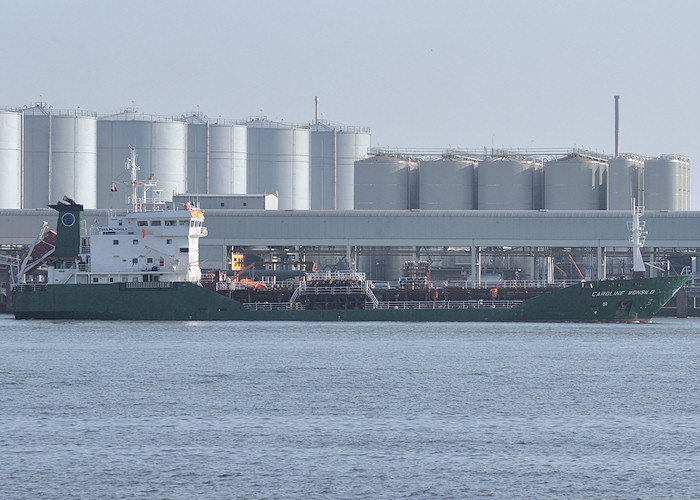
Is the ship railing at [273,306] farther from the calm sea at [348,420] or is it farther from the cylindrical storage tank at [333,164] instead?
the cylindrical storage tank at [333,164]

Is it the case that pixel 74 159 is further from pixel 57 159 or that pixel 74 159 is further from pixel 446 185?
pixel 446 185

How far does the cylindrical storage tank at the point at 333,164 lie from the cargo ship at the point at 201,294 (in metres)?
38.8

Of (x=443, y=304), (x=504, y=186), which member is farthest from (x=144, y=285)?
(x=504, y=186)

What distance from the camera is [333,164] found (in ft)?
343

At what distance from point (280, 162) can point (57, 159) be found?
18322 mm

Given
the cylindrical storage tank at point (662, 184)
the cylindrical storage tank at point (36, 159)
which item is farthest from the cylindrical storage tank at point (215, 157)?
the cylindrical storage tank at point (662, 184)

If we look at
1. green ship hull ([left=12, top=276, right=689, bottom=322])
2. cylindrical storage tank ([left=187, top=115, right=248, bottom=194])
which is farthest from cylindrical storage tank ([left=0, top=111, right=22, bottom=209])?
green ship hull ([left=12, top=276, right=689, bottom=322])

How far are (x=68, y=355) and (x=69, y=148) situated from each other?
53839mm

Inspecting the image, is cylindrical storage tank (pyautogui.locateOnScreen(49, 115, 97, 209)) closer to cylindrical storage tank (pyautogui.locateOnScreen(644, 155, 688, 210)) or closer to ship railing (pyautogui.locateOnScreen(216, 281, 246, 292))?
ship railing (pyautogui.locateOnScreen(216, 281, 246, 292))

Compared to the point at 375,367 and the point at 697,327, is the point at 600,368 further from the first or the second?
the point at 697,327

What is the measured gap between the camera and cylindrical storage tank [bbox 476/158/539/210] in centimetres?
9062

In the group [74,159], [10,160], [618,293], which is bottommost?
[618,293]

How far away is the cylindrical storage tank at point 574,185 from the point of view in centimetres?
9031

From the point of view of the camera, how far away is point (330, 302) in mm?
63625
